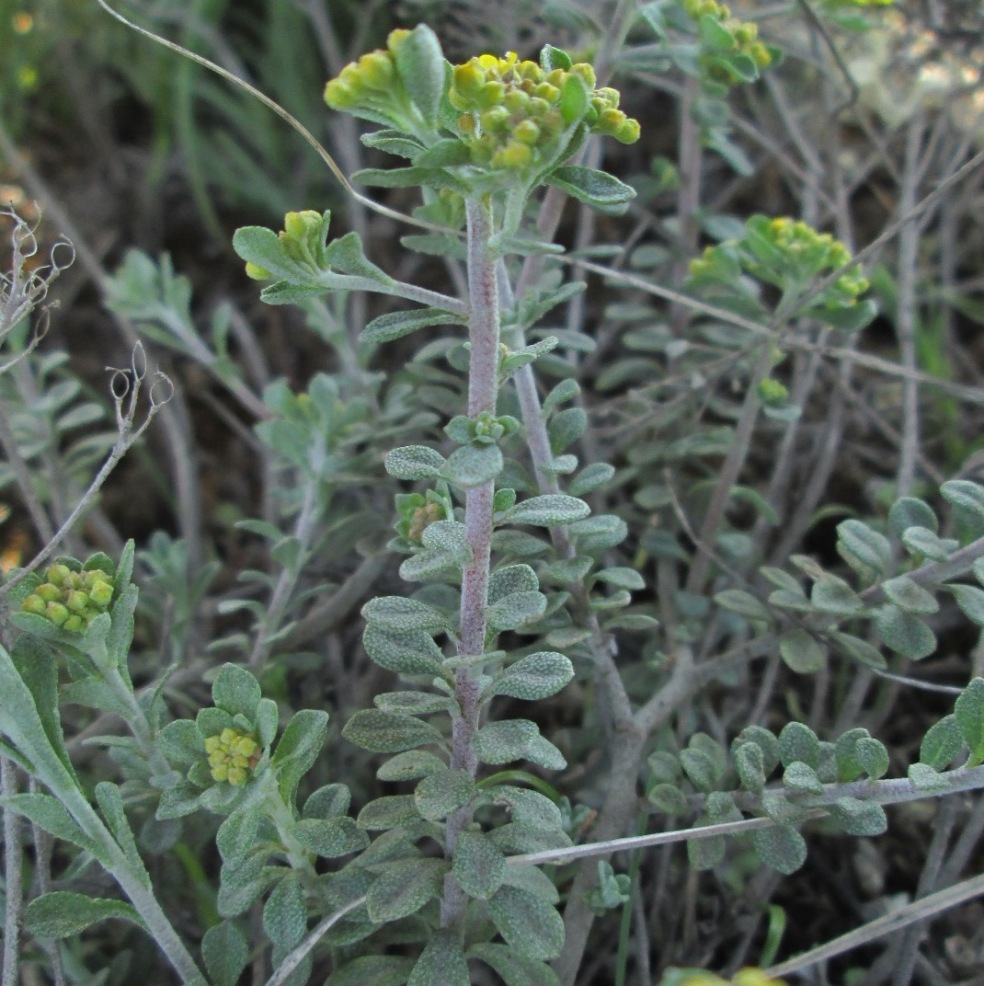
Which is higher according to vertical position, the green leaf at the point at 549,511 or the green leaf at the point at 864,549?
the green leaf at the point at 549,511

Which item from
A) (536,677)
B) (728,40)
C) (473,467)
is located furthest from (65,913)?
(728,40)

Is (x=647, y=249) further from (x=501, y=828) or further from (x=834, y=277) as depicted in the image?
(x=501, y=828)

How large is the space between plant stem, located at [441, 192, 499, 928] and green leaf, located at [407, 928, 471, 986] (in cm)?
5

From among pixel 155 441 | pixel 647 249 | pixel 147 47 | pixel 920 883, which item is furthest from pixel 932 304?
pixel 147 47

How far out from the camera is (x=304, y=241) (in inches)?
41.5

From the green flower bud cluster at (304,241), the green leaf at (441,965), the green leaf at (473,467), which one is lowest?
the green leaf at (441,965)

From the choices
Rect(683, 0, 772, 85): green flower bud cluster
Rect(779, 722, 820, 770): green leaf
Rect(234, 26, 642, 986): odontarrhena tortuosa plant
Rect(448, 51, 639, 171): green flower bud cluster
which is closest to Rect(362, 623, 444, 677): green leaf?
Rect(234, 26, 642, 986): odontarrhena tortuosa plant

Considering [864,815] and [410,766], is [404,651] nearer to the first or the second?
[410,766]

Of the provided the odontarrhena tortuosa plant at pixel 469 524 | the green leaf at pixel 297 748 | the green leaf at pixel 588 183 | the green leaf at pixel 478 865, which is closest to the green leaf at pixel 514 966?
the odontarrhena tortuosa plant at pixel 469 524

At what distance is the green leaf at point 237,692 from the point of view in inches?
46.3

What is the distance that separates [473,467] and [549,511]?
0.46 ft

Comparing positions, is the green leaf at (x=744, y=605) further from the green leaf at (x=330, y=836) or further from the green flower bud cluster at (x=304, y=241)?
the green flower bud cluster at (x=304, y=241)

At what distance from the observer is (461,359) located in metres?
1.51

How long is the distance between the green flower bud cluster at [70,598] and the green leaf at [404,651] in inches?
12.2
